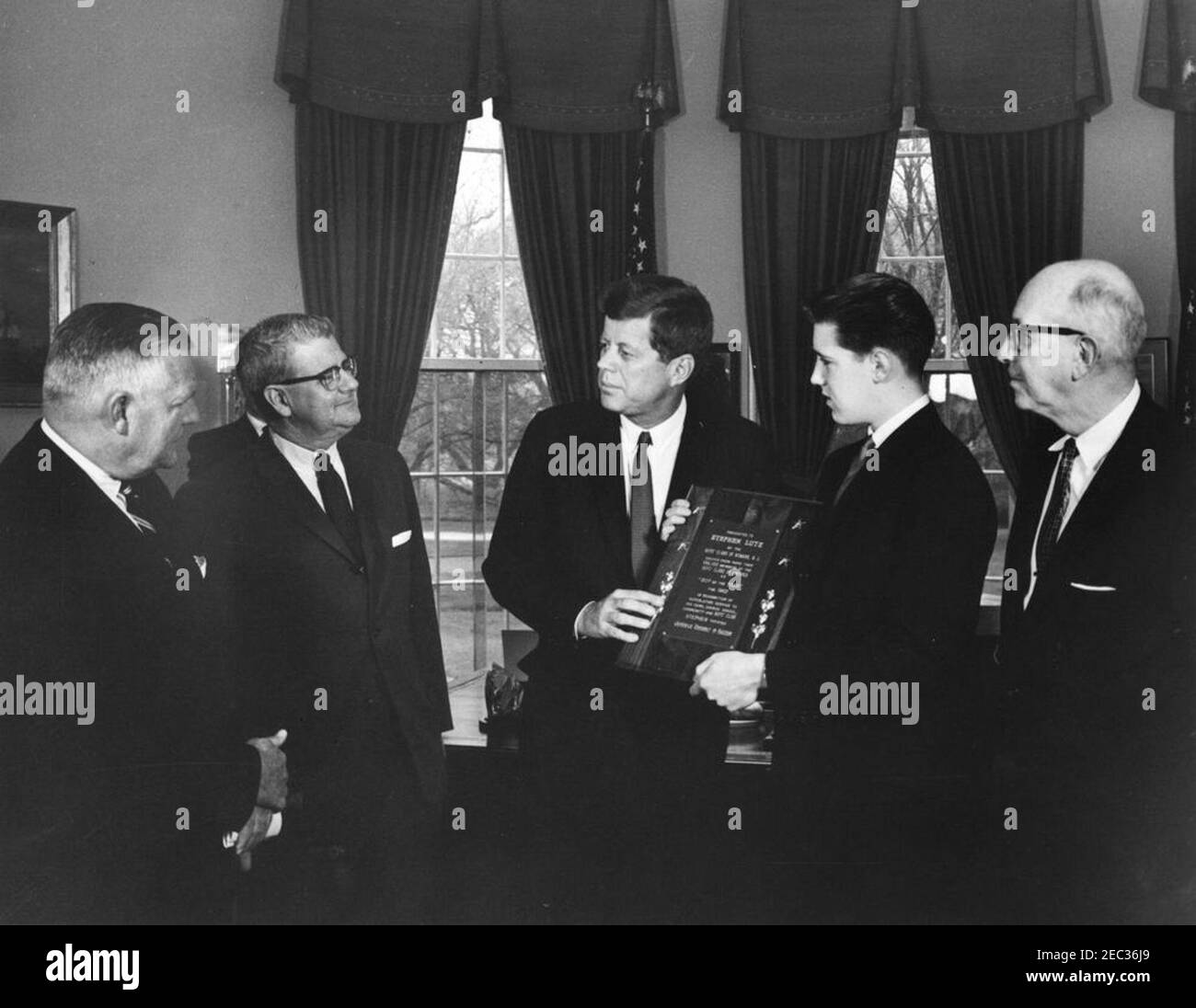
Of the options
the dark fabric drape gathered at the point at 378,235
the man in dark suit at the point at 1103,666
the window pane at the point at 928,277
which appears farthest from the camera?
the window pane at the point at 928,277

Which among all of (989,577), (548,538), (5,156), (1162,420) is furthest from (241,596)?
(1162,420)

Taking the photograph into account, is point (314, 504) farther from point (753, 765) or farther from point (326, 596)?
point (753, 765)

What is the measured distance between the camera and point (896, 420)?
3.15 metres

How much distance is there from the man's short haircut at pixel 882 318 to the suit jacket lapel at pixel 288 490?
5.26 feet

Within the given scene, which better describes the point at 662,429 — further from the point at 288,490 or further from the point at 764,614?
the point at 288,490

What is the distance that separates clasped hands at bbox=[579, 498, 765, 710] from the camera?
3.19 m

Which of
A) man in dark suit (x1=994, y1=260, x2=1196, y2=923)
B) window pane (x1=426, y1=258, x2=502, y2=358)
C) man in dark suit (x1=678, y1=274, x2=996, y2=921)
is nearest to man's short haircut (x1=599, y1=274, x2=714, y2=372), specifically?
man in dark suit (x1=678, y1=274, x2=996, y2=921)

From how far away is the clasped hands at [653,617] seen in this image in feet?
10.5

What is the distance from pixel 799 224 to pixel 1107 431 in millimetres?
1208

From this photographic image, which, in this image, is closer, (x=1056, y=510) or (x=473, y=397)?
(x=1056, y=510)

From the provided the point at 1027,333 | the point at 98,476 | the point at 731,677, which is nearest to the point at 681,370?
the point at 731,677

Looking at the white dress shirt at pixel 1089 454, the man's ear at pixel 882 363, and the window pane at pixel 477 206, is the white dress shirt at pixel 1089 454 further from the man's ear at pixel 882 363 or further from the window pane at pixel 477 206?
the window pane at pixel 477 206

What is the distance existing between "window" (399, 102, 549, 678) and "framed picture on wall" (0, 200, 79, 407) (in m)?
1.10

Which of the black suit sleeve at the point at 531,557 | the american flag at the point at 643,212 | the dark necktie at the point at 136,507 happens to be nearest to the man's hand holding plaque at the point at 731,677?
the black suit sleeve at the point at 531,557
